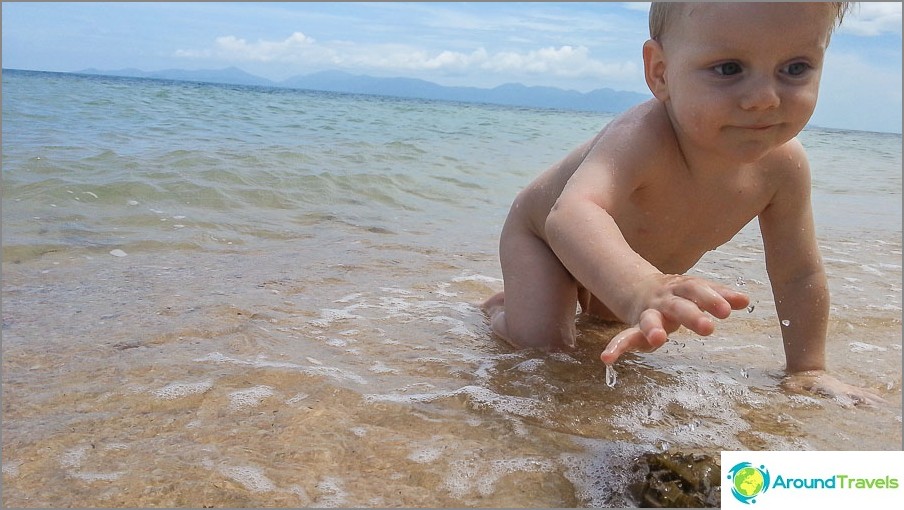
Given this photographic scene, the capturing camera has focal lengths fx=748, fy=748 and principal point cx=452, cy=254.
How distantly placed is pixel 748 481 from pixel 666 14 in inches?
47.4

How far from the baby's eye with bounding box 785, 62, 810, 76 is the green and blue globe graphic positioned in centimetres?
97

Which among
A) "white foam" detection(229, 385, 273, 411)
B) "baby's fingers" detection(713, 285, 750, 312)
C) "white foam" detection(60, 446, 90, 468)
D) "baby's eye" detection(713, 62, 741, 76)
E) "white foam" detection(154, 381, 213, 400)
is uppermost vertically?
"baby's eye" detection(713, 62, 741, 76)

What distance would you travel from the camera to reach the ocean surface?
1.50 metres

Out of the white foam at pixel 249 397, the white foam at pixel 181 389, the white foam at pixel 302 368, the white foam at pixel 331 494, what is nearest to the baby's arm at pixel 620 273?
the white foam at pixel 331 494

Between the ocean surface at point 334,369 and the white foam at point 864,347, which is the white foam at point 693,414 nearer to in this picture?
the ocean surface at point 334,369

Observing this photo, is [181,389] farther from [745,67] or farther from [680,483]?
[745,67]

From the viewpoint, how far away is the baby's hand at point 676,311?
4.04 feet

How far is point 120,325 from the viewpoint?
2.47 m

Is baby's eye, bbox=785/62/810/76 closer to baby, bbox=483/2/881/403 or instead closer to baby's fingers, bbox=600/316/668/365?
baby, bbox=483/2/881/403

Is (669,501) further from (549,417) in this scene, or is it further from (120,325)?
(120,325)

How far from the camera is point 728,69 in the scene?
1.79 meters

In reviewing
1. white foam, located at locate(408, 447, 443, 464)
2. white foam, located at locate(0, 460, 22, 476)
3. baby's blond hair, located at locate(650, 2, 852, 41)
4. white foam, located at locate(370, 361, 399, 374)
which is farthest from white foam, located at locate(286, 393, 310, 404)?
baby's blond hair, located at locate(650, 2, 852, 41)

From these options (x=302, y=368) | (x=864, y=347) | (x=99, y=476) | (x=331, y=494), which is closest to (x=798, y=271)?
(x=864, y=347)

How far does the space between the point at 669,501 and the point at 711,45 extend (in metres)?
1.05
